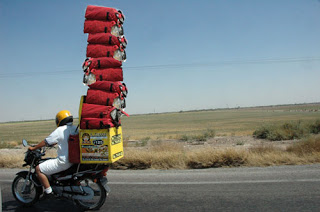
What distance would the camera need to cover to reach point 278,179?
5559 millimetres

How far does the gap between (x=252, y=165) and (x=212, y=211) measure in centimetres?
380

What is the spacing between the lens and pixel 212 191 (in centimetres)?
495

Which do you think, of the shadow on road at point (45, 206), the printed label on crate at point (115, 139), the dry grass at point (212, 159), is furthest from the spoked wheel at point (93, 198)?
the dry grass at point (212, 159)

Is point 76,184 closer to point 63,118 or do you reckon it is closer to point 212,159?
point 63,118

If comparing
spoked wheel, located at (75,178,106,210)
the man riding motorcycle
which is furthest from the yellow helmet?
spoked wheel, located at (75,178,106,210)

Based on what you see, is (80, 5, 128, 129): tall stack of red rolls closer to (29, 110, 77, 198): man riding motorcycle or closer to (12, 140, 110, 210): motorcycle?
(29, 110, 77, 198): man riding motorcycle

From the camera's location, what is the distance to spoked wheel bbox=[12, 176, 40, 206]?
4.47 m

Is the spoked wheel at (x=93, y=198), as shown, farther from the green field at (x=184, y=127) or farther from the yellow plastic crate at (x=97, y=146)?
the green field at (x=184, y=127)

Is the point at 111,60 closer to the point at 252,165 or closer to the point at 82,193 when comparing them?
the point at 82,193

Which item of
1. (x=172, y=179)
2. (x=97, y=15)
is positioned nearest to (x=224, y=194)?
(x=172, y=179)

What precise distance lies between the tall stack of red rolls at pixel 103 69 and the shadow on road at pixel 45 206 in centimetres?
149

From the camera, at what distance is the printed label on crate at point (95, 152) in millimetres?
4082

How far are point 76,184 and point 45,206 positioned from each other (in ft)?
2.63

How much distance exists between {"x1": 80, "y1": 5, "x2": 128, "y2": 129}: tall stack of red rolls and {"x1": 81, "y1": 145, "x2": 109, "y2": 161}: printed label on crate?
0.32 meters
